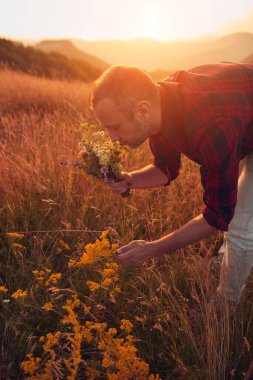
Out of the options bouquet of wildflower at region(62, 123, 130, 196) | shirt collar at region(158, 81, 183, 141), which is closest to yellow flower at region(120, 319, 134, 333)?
bouquet of wildflower at region(62, 123, 130, 196)

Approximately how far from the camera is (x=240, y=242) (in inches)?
85.7

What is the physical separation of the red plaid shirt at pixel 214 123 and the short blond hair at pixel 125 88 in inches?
4.1

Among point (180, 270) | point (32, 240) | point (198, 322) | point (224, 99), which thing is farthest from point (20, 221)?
point (224, 99)

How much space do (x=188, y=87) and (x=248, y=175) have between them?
0.68 meters

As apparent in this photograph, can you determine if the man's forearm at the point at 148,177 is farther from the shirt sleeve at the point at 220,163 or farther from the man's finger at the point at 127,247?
the shirt sleeve at the point at 220,163

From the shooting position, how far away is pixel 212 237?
3004mm

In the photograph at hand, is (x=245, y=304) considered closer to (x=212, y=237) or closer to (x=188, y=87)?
(x=212, y=237)

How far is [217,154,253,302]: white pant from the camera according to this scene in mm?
2145

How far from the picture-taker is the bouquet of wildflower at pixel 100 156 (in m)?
2.09

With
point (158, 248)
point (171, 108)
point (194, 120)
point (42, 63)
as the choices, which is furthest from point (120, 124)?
point (42, 63)

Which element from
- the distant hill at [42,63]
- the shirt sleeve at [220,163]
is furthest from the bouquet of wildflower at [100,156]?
the distant hill at [42,63]

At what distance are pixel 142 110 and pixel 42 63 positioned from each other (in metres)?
23.0

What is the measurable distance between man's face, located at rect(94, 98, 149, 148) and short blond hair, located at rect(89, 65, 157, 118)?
0.02m

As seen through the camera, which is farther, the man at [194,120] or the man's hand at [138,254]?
the man's hand at [138,254]
